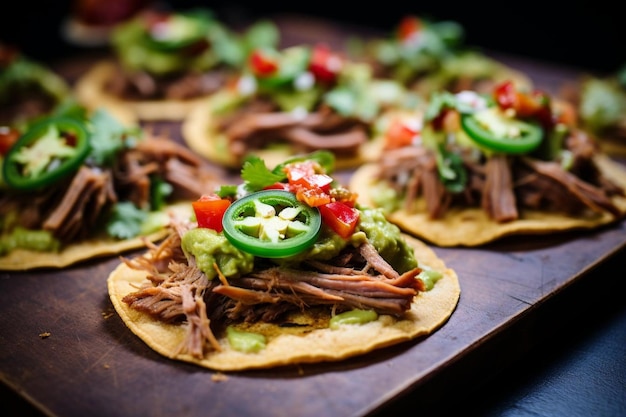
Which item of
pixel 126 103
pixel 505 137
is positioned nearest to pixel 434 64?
pixel 505 137

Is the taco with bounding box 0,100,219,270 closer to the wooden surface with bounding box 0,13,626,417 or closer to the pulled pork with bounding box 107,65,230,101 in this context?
the wooden surface with bounding box 0,13,626,417

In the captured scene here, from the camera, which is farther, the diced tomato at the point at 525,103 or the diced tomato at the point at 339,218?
the diced tomato at the point at 525,103

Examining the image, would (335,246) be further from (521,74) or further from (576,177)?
(521,74)

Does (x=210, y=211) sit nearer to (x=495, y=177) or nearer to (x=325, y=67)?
(x=495, y=177)

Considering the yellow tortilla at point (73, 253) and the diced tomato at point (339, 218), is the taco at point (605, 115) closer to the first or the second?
the diced tomato at point (339, 218)

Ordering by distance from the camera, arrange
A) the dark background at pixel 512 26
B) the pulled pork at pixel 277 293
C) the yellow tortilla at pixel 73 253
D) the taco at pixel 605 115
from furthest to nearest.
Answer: the dark background at pixel 512 26 → the taco at pixel 605 115 → the yellow tortilla at pixel 73 253 → the pulled pork at pixel 277 293

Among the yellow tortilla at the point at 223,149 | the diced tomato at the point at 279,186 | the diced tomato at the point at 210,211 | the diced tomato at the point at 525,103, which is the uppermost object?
the diced tomato at the point at 525,103

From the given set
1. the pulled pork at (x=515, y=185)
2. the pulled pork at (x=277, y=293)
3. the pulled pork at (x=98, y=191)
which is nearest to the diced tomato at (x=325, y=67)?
the pulled pork at (x=515, y=185)
